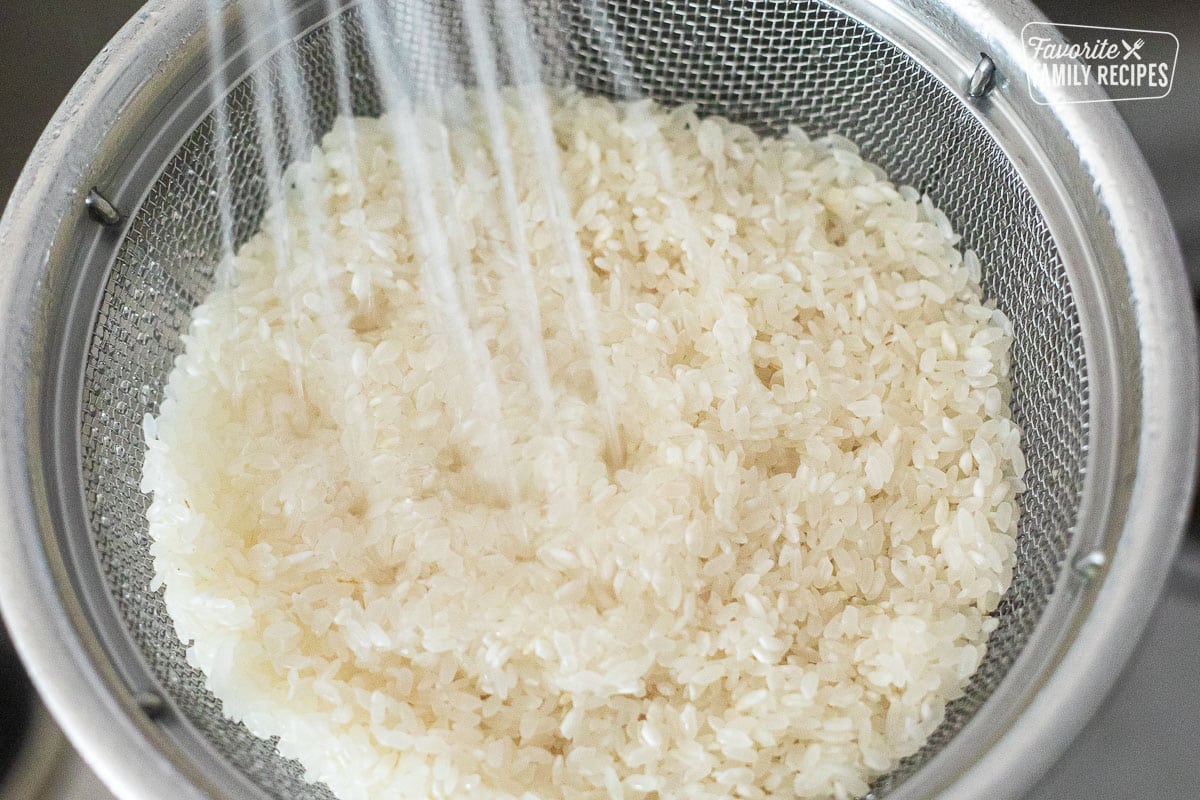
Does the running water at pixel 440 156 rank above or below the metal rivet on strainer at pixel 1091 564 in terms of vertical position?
above

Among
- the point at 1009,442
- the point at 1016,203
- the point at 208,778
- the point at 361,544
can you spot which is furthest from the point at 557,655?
the point at 1016,203

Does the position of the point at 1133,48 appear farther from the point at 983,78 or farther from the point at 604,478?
the point at 604,478

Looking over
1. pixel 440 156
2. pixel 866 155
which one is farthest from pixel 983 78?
pixel 440 156

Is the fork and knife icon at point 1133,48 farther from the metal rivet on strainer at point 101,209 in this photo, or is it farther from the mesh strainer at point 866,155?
the metal rivet on strainer at point 101,209

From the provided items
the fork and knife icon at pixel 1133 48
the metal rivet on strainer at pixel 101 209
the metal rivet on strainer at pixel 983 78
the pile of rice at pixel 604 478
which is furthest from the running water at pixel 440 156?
the fork and knife icon at pixel 1133 48

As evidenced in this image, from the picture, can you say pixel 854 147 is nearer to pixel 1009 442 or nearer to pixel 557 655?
pixel 1009 442

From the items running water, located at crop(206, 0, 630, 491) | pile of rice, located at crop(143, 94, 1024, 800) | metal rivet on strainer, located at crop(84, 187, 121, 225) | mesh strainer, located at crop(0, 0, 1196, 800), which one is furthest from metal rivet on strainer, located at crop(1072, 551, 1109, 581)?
metal rivet on strainer, located at crop(84, 187, 121, 225)
